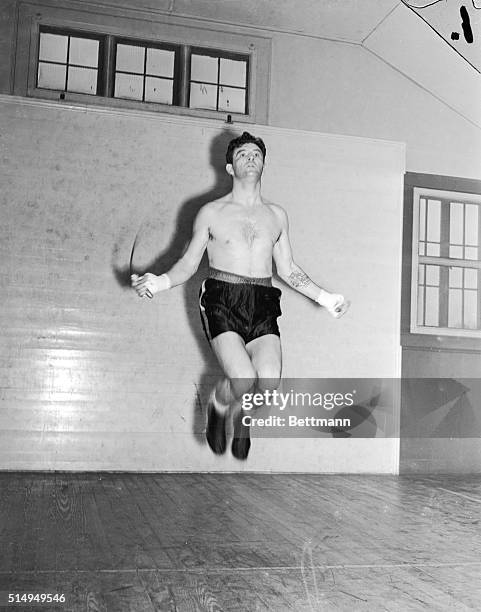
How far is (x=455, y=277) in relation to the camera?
3.50m

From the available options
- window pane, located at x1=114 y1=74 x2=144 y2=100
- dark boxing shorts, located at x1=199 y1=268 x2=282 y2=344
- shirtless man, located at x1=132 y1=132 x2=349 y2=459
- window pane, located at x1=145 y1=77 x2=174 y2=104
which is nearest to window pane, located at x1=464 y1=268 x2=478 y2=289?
shirtless man, located at x1=132 y1=132 x2=349 y2=459

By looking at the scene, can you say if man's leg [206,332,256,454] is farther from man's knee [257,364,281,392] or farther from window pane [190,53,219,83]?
window pane [190,53,219,83]

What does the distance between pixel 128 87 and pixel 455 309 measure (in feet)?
6.53

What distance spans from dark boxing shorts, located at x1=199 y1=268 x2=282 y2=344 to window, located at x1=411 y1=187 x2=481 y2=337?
2.72ft

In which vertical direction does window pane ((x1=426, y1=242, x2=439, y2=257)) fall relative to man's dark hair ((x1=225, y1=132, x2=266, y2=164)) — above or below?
below

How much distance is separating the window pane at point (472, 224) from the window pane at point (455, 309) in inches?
12.0

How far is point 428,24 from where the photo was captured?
3.01 meters

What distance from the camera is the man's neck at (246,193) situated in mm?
3191

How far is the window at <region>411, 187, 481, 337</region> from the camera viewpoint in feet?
11.5

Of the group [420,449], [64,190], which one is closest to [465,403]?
[420,449]

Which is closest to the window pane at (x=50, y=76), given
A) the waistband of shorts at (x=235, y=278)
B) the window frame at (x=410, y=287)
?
the waistband of shorts at (x=235, y=278)

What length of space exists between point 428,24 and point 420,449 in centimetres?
205

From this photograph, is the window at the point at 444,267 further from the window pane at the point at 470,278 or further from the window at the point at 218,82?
the window at the point at 218,82

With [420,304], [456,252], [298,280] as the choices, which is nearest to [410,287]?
[420,304]
